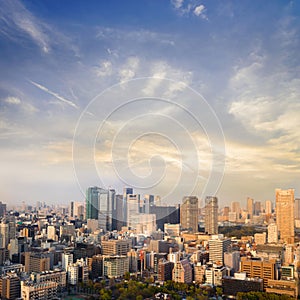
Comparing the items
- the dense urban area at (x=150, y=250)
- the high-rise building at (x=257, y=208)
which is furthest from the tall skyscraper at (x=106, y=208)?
the high-rise building at (x=257, y=208)

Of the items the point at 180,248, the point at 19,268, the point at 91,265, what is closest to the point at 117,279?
the point at 91,265

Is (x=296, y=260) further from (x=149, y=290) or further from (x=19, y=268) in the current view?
(x=19, y=268)

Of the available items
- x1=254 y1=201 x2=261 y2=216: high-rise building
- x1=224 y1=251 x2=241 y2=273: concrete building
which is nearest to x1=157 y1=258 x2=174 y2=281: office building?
x1=224 y1=251 x2=241 y2=273: concrete building

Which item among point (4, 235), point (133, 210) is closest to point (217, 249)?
point (133, 210)

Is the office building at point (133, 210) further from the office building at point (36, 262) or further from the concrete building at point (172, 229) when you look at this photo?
the office building at point (36, 262)

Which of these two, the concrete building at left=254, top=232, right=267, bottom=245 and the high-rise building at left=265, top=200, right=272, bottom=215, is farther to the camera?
the concrete building at left=254, top=232, right=267, bottom=245

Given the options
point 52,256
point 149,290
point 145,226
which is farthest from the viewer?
point 145,226

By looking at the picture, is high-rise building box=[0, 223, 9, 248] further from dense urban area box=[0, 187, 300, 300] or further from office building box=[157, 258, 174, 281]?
office building box=[157, 258, 174, 281]
